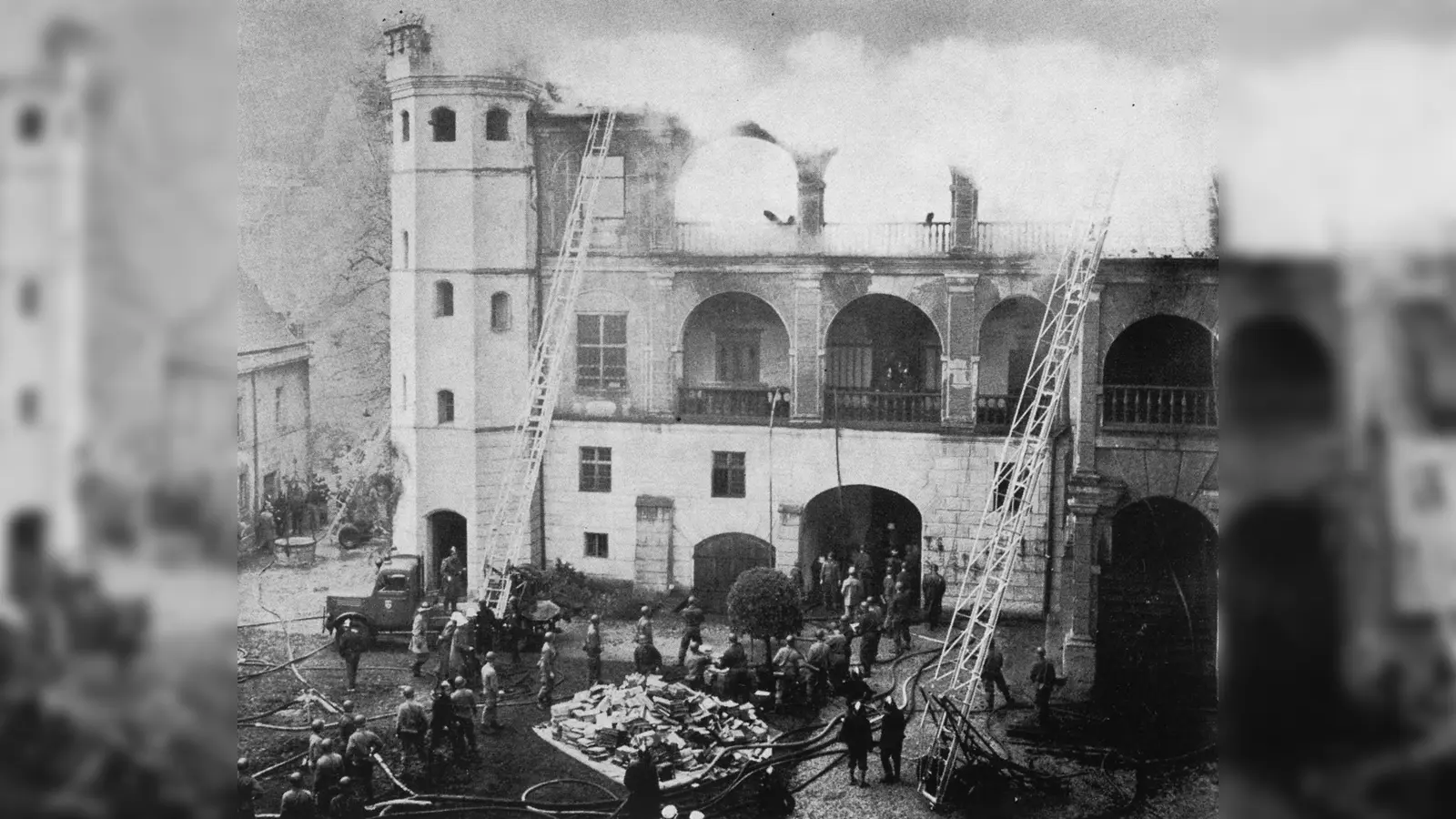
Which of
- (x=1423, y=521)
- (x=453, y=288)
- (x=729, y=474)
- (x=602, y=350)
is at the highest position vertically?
(x=453, y=288)

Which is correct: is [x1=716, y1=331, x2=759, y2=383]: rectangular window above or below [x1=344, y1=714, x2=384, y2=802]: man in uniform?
above

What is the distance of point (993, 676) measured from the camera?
22.1 ft

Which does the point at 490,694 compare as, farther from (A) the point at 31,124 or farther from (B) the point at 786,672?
(A) the point at 31,124

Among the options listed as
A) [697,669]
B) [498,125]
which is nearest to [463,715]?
[697,669]

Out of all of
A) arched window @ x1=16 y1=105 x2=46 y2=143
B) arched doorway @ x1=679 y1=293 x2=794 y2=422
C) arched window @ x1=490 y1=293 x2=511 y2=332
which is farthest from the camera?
arched window @ x1=490 y1=293 x2=511 y2=332

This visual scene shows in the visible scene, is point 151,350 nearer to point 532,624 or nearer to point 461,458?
point 461,458

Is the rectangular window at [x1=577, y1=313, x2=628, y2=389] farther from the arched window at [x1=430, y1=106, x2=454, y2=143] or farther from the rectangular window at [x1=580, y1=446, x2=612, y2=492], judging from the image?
the arched window at [x1=430, y1=106, x2=454, y2=143]

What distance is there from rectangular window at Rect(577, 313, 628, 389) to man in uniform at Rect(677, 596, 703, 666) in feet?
4.46

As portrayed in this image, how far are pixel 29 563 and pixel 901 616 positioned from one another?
15.5ft

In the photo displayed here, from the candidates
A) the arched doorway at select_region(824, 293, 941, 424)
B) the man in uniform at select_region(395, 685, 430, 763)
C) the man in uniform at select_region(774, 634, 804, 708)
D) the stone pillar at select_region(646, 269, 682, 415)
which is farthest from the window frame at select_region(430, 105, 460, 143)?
the man in uniform at select_region(774, 634, 804, 708)

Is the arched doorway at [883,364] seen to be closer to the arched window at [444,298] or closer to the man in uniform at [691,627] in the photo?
the man in uniform at [691,627]

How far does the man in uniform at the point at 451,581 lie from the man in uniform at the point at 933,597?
281 centimetres

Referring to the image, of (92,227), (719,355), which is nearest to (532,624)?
(719,355)

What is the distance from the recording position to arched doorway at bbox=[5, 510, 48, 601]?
256 inches
